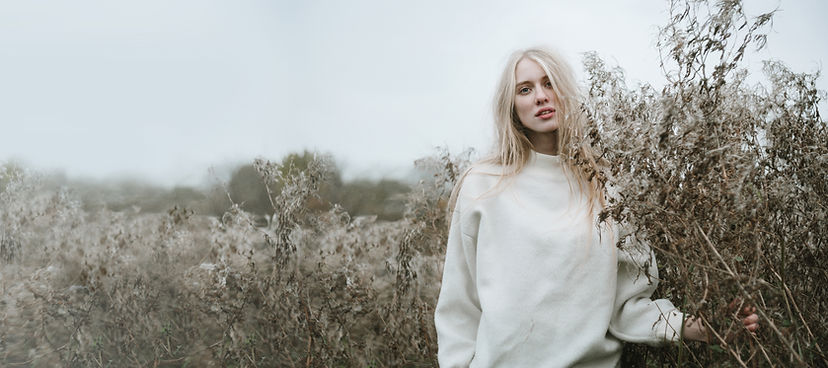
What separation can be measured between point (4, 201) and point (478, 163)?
331 centimetres

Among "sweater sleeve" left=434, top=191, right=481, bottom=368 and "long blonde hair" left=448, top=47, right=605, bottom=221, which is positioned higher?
"long blonde hair" left=448, top=47, right=605, bottom=221

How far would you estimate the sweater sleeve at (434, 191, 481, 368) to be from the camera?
197 centimetres

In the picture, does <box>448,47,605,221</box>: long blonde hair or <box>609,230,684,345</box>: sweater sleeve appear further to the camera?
<box>448,47,605,221</box>: long blonde hair

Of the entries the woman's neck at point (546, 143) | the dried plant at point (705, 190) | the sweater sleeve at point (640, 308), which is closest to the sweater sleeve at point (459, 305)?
the woman's neck at point (546, 143)

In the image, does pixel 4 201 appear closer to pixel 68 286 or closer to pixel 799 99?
pixel 68 286

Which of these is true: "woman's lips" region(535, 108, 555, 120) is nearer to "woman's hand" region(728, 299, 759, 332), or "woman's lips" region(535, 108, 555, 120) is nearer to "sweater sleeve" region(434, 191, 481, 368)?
"sweater sleeve" region(434, 191, 481, 368)

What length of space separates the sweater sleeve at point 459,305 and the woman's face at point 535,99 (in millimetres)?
402

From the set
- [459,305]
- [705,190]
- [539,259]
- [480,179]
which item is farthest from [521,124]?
[705,190]

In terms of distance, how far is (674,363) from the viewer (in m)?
1.79

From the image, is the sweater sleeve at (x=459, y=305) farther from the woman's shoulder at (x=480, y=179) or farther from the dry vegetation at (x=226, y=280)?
the dry vegetation at (x=226, y=280)

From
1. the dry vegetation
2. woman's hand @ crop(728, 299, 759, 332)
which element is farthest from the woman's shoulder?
the dry vegetation

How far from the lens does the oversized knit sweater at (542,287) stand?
5.88 feet

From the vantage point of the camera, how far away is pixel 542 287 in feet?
6.03

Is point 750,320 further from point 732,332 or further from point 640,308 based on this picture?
point 640,308
